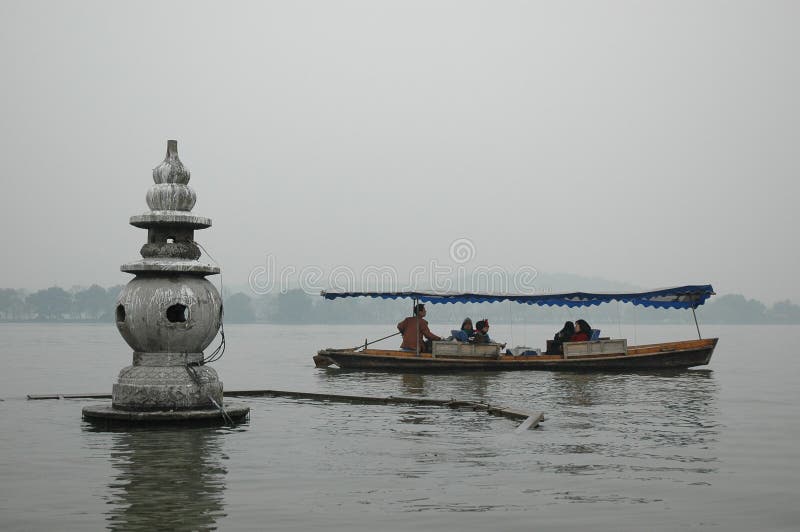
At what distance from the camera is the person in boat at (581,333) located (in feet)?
92.0

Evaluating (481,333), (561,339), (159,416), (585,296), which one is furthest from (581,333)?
(159,416)

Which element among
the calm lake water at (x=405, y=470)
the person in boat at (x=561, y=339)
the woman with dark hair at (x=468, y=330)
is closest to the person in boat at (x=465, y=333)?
the woman with dark hair at (x=468, y=330)

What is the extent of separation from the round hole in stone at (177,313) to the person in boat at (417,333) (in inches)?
582

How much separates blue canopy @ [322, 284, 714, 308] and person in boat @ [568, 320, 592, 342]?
1145 millimetres

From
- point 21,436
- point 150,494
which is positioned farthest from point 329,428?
point 150,494

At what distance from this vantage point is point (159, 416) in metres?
12.8

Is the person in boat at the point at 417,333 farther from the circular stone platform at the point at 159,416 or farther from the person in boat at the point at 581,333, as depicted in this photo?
the circular stone platform at the point at 159,416

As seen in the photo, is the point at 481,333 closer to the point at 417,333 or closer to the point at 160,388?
the point at 417,333

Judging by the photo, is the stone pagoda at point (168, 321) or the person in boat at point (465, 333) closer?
the stone pagoda at point (168, 321)

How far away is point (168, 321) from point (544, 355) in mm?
16540

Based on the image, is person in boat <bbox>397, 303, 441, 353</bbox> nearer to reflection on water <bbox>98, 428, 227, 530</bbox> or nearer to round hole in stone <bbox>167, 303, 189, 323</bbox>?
round hole in stone <bbox>167, 303, 189, 323</bbox>

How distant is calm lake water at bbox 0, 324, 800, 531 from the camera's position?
7852mm

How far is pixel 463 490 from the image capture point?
351 inches

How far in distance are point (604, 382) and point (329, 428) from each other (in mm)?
13195
